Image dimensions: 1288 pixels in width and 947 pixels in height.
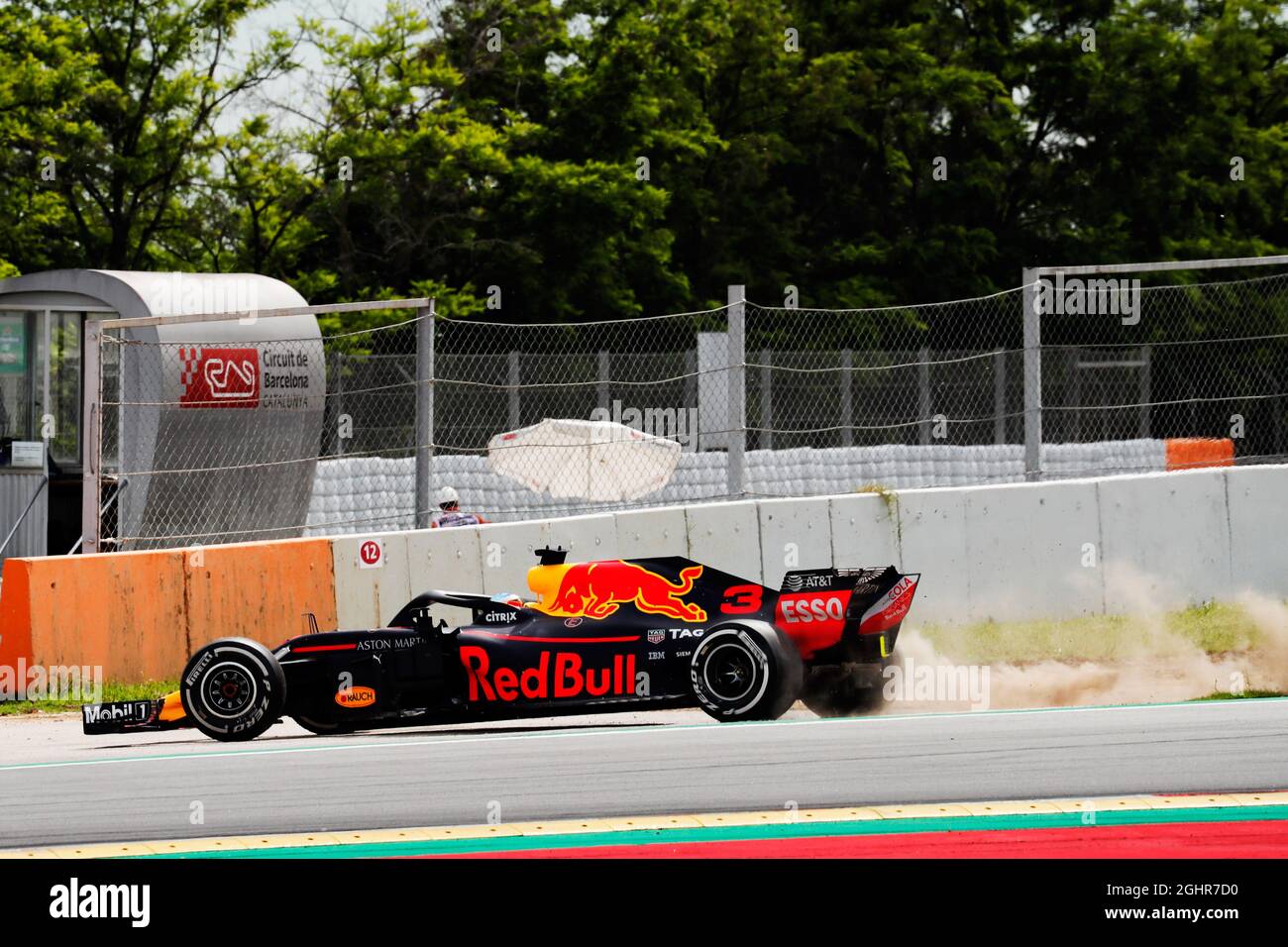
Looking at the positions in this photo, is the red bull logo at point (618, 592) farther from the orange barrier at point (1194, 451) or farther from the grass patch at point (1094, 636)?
the orange barrier at point (1194, 451)

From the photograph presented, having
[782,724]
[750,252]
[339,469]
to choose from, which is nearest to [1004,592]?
[782,724]

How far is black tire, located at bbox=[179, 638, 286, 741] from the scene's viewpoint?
10000 mm

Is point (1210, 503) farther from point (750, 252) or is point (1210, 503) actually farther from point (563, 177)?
point (750, 252)

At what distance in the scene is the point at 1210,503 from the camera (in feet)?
40.6

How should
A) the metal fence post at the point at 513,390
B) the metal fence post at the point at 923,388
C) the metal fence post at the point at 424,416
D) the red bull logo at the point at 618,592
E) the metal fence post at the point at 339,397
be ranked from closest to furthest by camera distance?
the red bull logo at the point at 618,592
the metal fence post at the point at 424,416
the metal fence post at the point at 513,390
the metal fence post at the point at 339,397
the metal fence post at the point at 923,388

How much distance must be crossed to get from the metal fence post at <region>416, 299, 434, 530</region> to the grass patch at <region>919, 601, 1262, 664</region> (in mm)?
3483

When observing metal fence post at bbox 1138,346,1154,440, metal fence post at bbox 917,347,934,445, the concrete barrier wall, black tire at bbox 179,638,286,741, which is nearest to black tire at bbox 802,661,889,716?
the concrete barrier wall

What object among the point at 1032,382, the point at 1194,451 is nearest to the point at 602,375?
the point at 1032,382

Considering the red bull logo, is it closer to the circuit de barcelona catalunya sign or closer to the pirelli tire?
the pirelli tire

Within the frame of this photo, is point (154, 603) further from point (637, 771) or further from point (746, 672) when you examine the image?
point (637, 771)

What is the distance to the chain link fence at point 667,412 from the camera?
43.2ft

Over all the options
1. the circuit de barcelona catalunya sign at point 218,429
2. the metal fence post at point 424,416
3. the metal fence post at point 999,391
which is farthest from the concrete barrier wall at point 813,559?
the metal fence post at point 999,391

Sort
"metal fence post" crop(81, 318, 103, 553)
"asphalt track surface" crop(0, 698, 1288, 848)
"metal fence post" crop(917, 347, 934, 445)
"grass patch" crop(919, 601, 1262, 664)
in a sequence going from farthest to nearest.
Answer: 1. "metal fence post" crop(917, 347, 934, 445)
2. "metal fence post" crop(81, 318, 103, 553)
3. "grass patch" crop(919, 601, 1262, 664)
4. "asphalt track surface" crop(0, 698, 1288, 848)
